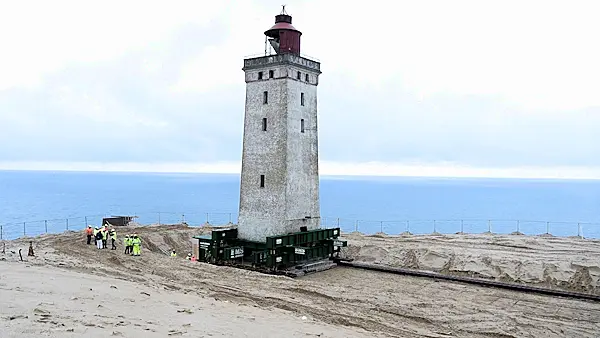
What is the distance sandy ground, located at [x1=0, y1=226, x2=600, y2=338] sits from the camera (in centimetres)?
1066

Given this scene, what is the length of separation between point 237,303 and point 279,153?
11.3 m

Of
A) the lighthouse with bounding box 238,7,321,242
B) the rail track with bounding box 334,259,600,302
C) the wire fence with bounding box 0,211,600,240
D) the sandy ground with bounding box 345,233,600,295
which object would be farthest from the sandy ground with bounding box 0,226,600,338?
the wire fence with bounding box 0,211,600,240

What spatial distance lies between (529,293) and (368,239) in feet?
40.8

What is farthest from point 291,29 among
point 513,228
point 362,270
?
point 513,228

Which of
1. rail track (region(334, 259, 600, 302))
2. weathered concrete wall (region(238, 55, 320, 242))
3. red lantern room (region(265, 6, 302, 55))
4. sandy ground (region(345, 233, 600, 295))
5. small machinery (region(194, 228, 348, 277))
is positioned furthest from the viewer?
red lantern room (region(265, 6, 302, 55))

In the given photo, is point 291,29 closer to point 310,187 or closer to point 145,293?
point 310,187

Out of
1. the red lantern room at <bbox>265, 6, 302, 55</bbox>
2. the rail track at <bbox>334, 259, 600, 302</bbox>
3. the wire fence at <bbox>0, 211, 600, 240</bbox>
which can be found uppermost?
the red lantern room at <bbox>265, 6, 302, 55</bbox>

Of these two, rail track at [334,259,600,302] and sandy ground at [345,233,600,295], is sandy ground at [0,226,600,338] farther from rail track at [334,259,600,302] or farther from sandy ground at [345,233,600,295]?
sandy ground at [345,233,600,295]

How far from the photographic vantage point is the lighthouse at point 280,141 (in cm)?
2472

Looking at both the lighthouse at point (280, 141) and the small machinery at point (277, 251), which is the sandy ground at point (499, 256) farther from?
the lighthouse at point (280, 141)

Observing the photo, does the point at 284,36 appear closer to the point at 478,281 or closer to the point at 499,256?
the point at 478,281

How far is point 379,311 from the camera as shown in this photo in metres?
15.9

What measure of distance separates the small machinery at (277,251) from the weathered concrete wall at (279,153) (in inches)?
27.5

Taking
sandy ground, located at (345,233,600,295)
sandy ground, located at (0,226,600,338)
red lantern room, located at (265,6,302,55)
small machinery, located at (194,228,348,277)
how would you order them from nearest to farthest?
sandy ground, located at (0,226,600,338) < sandy ground, located at (345,233,600,295) < small machinery, located at (194,228,348,277) < red lantern room, located at (265,6,302,55)
